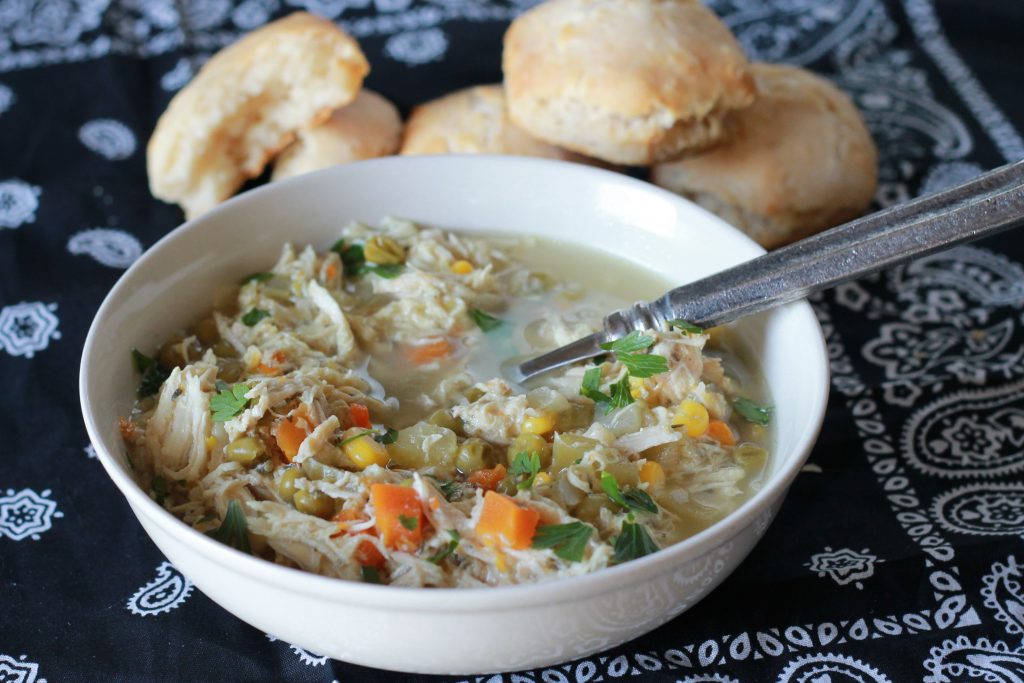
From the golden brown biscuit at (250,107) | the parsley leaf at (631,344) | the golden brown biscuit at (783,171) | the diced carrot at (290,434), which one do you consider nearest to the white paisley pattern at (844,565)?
the parsley leaf at (631,344)

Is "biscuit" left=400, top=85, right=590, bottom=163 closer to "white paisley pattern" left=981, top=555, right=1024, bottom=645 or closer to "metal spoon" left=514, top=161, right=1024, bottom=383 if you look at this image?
"metal spoon" left=514, top=161, right=1024, bottom=383

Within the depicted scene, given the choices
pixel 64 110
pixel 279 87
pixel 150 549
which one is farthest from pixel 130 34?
pixel 150 549

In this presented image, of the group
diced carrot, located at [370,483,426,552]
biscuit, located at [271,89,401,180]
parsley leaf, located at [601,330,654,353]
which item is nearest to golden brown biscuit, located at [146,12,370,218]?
biscuit, located at [271,89,401,180]

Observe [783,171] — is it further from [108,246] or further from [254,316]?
[108,246]

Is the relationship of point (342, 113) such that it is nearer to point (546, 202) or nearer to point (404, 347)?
point (546, 202)

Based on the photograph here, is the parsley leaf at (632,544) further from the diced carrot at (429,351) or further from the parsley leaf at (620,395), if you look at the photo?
the diced carrot at (429,351)

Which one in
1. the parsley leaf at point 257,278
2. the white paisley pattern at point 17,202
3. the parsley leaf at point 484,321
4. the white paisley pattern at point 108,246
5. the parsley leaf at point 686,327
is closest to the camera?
the parsley leaf at point 686,327
